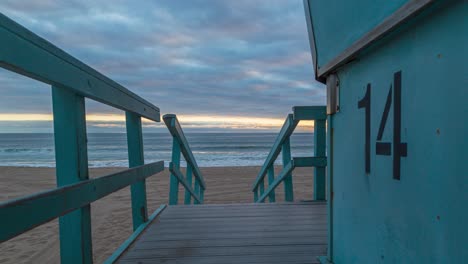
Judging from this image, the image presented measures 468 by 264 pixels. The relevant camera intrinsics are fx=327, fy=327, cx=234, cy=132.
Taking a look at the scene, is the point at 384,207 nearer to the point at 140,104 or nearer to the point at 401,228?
the point at 401,228

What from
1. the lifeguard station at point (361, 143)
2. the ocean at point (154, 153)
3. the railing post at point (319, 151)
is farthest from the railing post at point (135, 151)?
the ocean at point (154, 153)

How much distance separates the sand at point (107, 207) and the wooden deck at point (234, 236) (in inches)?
95.3

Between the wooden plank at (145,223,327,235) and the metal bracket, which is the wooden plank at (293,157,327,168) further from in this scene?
the metal bracket

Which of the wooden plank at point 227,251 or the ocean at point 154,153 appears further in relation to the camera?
the ocean at point 154,153

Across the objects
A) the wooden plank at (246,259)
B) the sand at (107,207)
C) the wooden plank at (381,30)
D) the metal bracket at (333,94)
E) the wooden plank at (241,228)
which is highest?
the wooden plank at (381,30)

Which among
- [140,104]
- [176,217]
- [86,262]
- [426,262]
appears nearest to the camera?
[426,262]

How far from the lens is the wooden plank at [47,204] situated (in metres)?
0.92

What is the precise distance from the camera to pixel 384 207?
1.32 metres

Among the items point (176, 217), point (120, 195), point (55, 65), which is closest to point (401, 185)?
point (55, 65)

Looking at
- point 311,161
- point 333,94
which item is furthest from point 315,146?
point 333,94

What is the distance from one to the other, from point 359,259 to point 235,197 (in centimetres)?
751

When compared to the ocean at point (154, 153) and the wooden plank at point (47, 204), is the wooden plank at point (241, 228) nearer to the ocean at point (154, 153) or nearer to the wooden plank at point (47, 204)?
the wooden plank at point (47, 204)

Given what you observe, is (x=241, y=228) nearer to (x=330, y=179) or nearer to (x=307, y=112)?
(x=330, y=179)

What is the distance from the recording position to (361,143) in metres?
1.55
